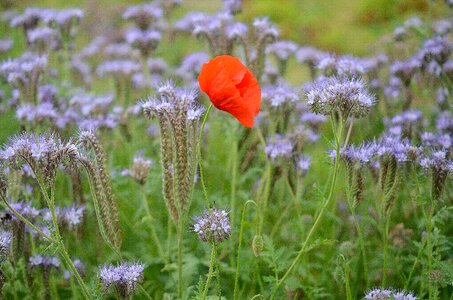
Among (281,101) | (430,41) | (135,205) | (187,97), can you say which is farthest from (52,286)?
(430,41)

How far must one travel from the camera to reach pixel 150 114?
7.52 feet

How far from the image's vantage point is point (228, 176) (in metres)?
3.60

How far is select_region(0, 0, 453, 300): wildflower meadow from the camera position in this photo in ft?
7.04

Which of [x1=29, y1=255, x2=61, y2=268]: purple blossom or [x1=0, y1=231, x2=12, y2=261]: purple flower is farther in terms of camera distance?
[x1=29, y1=255, x2=61, y2=268]: purple blossom

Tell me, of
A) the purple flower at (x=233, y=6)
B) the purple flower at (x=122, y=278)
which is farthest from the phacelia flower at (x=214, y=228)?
the purple flower at (x=233, y=6)

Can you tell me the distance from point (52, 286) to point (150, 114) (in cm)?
109

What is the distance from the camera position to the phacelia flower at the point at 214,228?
2049 millimetres

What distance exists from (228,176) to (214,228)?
61.4 inches

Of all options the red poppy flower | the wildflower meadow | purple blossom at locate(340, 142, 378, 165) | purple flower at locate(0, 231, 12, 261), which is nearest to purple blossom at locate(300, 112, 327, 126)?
the wildflower meadow

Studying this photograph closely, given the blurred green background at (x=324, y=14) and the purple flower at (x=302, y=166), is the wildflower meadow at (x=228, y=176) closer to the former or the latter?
the purple flower at (x=302, y=166)

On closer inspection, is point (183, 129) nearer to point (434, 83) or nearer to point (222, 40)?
point (222, 40)

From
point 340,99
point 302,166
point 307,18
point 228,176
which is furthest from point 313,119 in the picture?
point 307,18

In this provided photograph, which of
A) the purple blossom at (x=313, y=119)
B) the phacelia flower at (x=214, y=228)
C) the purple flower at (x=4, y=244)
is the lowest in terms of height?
the phacelia flower at (x=214, y=228)

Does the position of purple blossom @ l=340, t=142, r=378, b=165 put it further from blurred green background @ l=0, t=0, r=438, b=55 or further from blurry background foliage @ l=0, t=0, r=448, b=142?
blurred green background @ l=0, t=0, r=438, b=55
